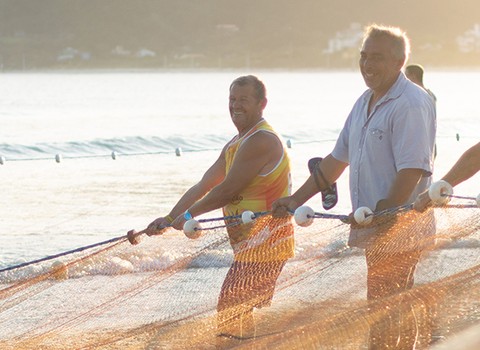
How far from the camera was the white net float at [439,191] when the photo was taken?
3.97m

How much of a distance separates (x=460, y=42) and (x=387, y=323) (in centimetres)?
15201

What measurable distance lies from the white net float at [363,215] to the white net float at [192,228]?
92 cm

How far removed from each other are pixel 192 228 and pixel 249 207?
0.87 ft

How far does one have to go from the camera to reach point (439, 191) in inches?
157

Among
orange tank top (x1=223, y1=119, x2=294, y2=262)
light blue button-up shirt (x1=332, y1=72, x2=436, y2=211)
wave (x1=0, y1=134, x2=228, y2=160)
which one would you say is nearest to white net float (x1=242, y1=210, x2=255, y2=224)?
orange tank top (x1=223, y1=119, x2=294, y2=262)

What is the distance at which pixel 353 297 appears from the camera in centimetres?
426

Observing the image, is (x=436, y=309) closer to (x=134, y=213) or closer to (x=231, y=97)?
(x=231, y=97)

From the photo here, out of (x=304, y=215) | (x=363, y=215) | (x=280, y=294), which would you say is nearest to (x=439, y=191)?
(x=363, y=215)

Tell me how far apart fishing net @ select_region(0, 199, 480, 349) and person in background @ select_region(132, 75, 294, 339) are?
45 mm

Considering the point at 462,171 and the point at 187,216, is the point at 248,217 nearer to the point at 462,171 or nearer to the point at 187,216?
the point at 187,216

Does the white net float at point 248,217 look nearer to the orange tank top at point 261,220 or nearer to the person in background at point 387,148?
the orange tank top at point 261,220

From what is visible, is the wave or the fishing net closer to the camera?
the fishing net

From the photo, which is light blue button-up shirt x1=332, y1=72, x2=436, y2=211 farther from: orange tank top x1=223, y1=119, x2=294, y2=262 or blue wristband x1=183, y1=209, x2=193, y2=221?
blue wristband x1=183, y1=209, x2=193, y2=221

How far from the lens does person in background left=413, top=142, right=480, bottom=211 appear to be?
4.04m
